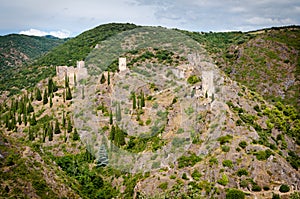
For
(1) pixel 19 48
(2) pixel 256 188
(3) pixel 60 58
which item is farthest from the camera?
(1) pixel 19 48

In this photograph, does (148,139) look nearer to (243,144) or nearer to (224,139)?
(224,139)

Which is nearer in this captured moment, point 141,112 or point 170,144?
point 170,144

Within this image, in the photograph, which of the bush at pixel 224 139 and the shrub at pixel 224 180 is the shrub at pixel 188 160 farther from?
the shrub at pixel 224 180

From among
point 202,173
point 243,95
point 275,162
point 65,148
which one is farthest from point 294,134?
point 65,148

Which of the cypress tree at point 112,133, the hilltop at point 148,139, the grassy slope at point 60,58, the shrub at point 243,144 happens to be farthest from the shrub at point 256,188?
the grassy slope at point 60,58

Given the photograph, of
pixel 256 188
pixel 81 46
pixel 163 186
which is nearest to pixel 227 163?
pixel 256 188

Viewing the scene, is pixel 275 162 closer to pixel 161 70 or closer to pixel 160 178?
pixel 160 178
